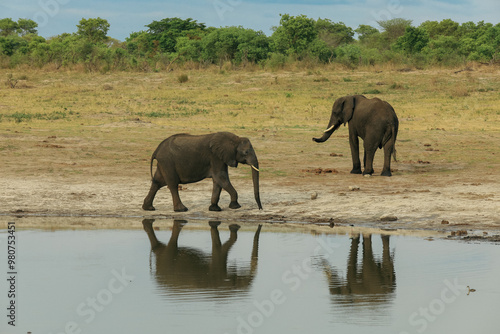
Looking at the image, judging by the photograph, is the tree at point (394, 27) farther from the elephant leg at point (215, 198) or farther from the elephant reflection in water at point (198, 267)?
the elephant reflection in water at point (198, 267)

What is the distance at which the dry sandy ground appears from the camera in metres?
12.4

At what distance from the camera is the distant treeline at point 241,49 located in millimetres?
42344

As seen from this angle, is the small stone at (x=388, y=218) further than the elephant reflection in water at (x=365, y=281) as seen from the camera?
Yes

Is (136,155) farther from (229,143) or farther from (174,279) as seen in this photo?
(174,279)

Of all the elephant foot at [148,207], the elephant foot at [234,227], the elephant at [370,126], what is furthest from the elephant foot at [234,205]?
the elephant at [370,126]

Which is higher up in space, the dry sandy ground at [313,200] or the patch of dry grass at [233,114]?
the patch of dry grass at [233,114]

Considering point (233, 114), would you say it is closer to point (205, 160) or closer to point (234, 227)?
point (205, 160)

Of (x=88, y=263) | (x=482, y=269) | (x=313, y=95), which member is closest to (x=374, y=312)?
(x=482, y=269)

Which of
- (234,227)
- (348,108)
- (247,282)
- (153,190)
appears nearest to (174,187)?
(153,190)

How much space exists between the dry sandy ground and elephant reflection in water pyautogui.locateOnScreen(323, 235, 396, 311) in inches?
76.1

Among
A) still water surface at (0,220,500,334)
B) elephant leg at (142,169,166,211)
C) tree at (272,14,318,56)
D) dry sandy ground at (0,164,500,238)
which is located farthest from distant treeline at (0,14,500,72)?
still water surface at (0,220,500,334)

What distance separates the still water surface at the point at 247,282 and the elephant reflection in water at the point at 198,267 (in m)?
0.01

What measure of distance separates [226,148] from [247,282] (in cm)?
430

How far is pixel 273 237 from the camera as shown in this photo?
Result: 37.1 ft
